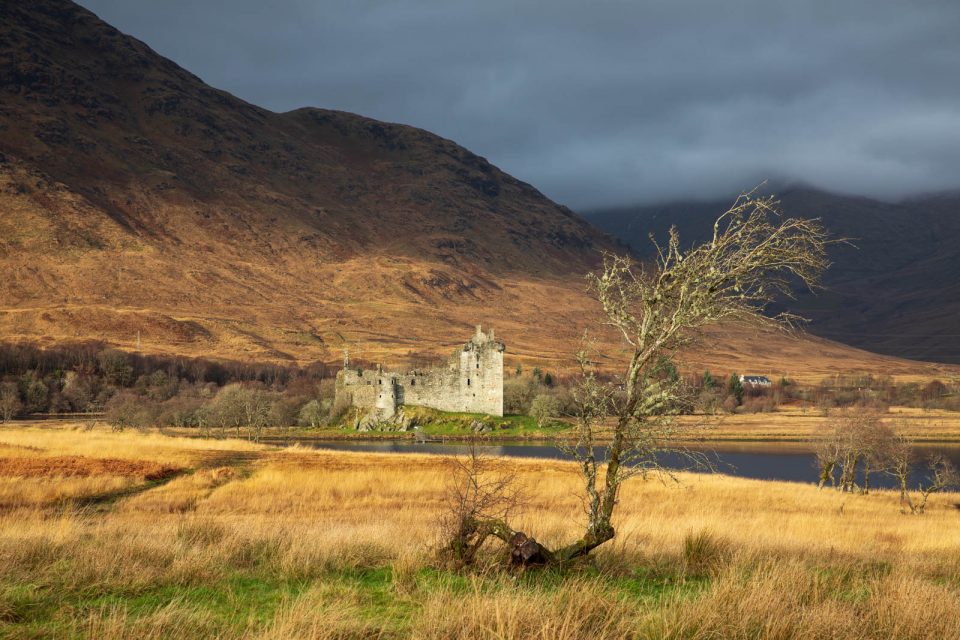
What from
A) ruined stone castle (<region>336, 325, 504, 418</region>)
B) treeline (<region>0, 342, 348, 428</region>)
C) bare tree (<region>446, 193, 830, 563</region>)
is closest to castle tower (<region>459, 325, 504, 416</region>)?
ruined stone castle (<region>336, 325, 504, 418</region>)

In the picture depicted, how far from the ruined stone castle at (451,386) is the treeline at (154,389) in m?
6.92

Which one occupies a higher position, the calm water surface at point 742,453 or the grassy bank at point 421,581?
the grassy bank at point 421,581

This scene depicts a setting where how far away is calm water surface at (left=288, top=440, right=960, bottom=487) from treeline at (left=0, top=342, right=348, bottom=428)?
14.1 metres

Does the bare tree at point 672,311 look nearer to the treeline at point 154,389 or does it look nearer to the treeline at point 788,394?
the treeline at point 154,389

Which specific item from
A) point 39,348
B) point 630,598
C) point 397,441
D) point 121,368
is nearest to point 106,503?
point 630,598

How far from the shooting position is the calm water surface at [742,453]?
207ft

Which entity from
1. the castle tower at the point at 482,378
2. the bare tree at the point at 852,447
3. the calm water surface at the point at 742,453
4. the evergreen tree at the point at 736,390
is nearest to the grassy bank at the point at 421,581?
the bare tree at the point at 852,447

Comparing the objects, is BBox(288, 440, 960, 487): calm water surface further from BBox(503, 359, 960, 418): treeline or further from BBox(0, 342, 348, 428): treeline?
BBox(503, 359, 960, 418): treeline

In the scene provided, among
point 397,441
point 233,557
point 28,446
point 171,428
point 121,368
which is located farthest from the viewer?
point 121,368

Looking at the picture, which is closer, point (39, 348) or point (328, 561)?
point (328, 561)

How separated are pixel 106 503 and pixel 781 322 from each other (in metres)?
21.0

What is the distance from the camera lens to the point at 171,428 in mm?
90625

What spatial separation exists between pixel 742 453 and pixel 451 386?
34740 mm

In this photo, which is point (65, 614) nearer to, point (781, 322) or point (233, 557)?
point (233, 557)
